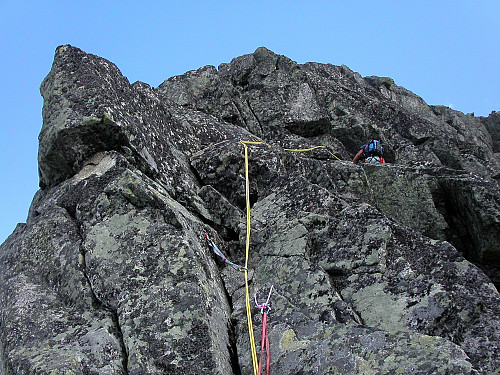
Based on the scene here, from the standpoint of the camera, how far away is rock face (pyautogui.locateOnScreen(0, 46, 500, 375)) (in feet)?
25.8

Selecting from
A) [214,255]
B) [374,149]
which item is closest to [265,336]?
[214,255]

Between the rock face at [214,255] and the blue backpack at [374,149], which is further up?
the blue backpack at [374,149]

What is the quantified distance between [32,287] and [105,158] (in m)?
3.50

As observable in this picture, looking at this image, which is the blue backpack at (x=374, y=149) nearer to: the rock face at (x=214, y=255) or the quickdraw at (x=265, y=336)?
the rock face at (x=214, y=255)

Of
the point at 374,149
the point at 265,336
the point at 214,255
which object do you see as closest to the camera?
the point at 265,336

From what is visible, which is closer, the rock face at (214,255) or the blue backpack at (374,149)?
the rock face at (214,255)

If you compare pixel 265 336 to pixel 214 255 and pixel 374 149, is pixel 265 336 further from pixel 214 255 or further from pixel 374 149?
pixel 374 149

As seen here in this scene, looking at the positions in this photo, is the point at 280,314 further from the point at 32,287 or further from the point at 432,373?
the point at 32,287

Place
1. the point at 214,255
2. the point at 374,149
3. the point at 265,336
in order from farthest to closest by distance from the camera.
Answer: the point at 374,149 < the point at 214,255 < the point at 265,336

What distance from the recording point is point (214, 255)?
35.3 feet

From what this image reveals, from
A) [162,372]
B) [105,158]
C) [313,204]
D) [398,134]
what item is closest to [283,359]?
[162,372]

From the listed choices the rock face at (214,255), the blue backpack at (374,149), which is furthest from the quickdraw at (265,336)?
the blue backpack at (374,149)

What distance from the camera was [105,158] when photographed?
37.6ft

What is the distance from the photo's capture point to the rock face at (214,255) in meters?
7.88
